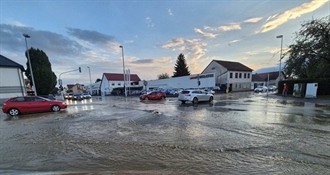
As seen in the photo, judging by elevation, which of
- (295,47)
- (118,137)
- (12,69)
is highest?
(295,47)

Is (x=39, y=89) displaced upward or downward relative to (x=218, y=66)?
downward

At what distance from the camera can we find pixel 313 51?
2200cm

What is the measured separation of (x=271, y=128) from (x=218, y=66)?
157ft

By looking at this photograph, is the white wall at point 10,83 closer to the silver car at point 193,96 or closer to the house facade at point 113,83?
the silver car at point 193,96

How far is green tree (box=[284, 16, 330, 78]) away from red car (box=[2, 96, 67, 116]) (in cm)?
3066

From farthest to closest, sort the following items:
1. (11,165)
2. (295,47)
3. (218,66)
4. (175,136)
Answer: (218,66) → (295,47) → (175,136) → (11,165)

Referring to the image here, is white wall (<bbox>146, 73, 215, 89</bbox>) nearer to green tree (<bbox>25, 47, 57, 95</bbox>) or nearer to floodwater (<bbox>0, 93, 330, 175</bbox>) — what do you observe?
green tree (<bbox>25, 47, 57, 95</bbox>)

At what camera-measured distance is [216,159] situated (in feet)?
13.8

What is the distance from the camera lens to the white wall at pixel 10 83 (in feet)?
76.8

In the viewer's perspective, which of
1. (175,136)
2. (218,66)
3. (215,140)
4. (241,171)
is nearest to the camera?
(241,171)

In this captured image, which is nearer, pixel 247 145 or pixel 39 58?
pixel 247 145

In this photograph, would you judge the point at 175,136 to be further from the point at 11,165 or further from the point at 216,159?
the point at 11,165

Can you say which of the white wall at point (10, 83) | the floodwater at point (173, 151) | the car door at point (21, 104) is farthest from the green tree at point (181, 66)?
the floodwater at point (173, 151)

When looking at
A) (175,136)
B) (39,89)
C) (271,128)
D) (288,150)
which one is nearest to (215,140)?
(175,136)
